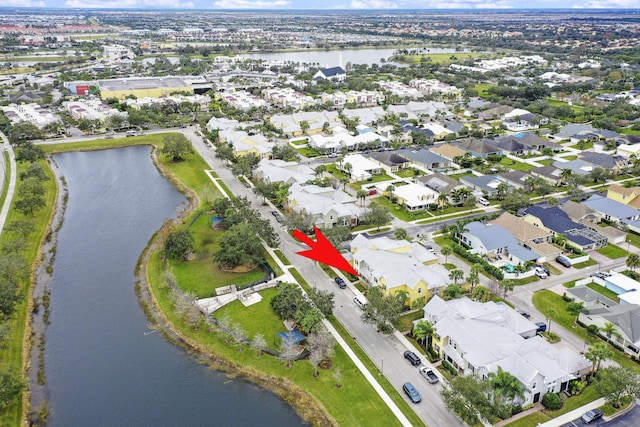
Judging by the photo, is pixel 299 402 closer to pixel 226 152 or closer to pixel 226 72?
pixel 226 152

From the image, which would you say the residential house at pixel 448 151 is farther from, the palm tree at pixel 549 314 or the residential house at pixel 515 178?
the palm tree at pixel 549 314

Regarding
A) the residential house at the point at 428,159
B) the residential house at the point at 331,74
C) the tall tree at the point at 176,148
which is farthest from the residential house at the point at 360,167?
the residential house at the point at 331,74

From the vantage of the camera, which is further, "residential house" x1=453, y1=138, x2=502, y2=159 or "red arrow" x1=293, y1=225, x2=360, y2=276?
"residential house" x1=453, y1=138, x2=502, y2=159

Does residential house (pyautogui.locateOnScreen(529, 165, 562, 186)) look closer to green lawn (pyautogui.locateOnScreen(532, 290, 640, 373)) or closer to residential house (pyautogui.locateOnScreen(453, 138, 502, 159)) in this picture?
residential house (pyautogui.locateOnScreen(453, 138, 502, 159))

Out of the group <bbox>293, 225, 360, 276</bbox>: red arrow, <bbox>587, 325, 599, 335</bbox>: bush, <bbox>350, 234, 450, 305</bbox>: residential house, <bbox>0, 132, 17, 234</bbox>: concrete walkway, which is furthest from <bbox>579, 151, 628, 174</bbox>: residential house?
<bbox>0, 132, 17, 234</bbox>: concrete walkway

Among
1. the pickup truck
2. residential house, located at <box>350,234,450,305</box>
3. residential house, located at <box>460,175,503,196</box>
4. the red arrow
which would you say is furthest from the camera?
residential house, located at <box>460,175,503,196</box>

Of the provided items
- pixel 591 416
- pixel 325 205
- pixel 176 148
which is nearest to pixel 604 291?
pixel 591 416

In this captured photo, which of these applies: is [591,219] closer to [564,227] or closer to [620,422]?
[564,227]
